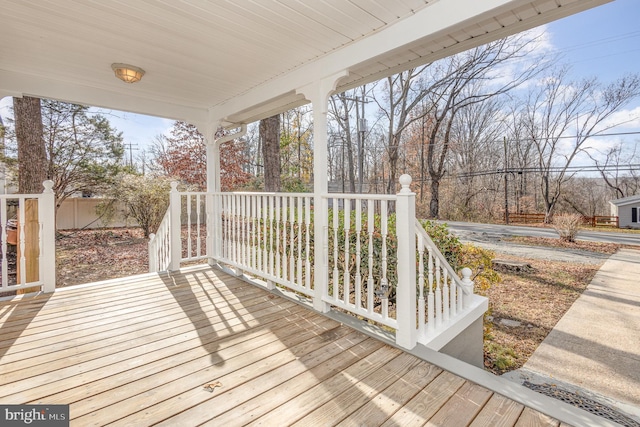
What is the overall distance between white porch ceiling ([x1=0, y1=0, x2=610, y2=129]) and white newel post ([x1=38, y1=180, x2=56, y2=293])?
43.8 inches

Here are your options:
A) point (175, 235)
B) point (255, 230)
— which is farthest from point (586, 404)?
point (175, 235)

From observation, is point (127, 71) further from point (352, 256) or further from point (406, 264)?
point (406, 264)

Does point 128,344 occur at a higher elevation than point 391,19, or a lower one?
lower

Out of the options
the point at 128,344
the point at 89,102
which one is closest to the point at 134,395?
the point at 128,344

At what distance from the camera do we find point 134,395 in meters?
1.58

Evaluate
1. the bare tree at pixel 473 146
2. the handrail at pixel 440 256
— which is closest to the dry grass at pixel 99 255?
the handrail at pixel 440 256

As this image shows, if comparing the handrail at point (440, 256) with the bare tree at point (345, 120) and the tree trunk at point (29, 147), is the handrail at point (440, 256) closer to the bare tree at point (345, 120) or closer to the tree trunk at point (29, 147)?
the tree trunk at point (29, 147)

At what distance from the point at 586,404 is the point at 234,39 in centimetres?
423

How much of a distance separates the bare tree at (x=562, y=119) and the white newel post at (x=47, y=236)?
17.3 m

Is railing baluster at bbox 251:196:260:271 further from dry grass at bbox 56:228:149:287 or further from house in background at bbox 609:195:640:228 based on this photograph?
house in background at bbox 609:195:640:228

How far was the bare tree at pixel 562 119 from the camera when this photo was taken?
13111 mm

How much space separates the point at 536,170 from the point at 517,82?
5.07 m

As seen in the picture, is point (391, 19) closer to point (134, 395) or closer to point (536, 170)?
point (134, 395)

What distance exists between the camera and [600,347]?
3816 millimetres
